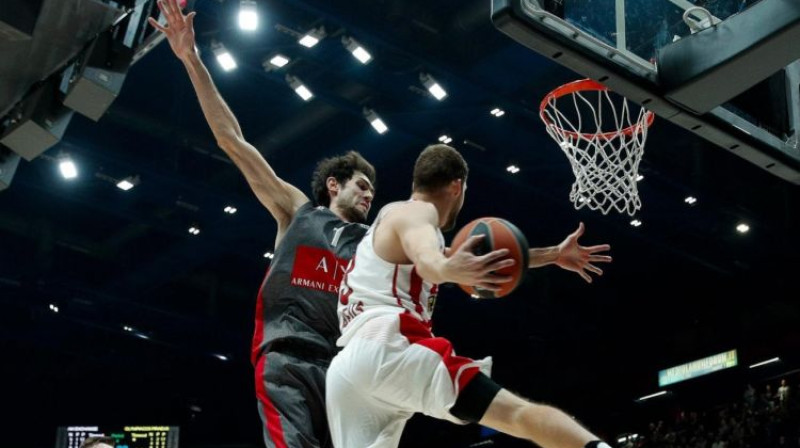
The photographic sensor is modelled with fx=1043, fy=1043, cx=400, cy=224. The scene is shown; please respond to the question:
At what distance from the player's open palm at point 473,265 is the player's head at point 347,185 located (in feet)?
5.07

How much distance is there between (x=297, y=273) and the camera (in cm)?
440

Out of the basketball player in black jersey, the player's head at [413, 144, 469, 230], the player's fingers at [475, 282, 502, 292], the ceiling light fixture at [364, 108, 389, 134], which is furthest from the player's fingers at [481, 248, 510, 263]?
the ceiling light fixture at [364, 108, 389, 134]

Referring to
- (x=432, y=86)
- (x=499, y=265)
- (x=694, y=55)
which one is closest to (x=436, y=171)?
(x=499, y=265)

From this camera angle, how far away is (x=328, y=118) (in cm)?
1315

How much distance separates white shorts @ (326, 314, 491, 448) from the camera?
3434mm

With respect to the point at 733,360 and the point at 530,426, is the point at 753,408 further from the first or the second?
the point at 530,426


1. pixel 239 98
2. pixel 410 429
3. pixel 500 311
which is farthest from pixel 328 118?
pixel 410 429

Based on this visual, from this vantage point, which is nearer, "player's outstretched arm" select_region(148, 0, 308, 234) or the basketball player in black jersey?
the basketball player in black jersey

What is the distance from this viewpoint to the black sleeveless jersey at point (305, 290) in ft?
14.1

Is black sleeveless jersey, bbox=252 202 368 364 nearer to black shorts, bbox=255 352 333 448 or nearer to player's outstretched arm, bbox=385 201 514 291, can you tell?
black shorts, bbox=255 352 333 448

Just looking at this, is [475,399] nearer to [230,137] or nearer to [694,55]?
[230,137]

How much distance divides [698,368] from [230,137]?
15.5 metres

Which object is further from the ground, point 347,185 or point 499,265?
point 347,185

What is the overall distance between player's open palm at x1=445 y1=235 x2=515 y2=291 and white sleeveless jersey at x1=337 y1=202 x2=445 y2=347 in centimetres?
46
